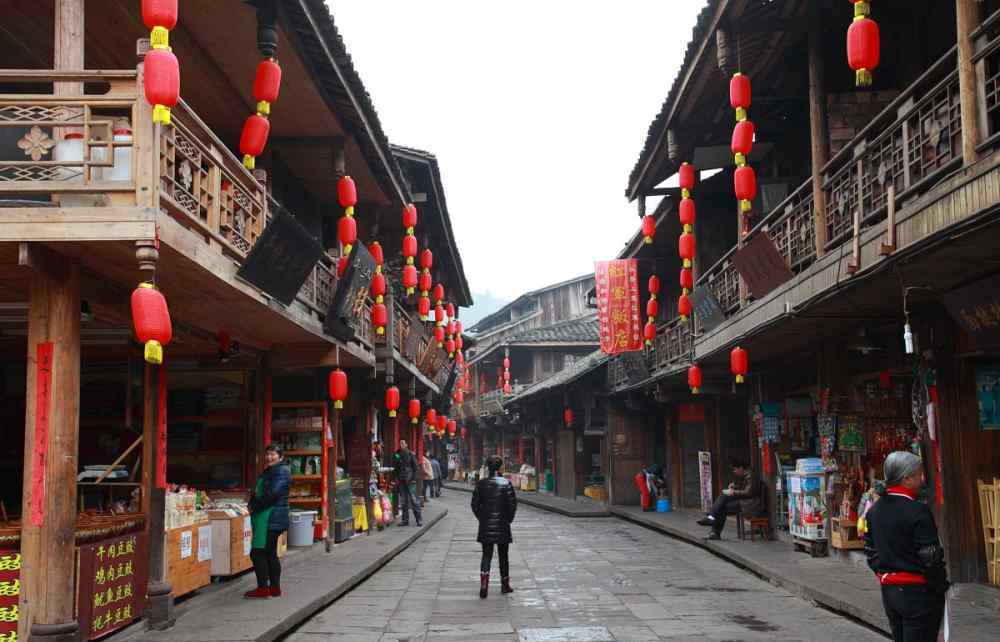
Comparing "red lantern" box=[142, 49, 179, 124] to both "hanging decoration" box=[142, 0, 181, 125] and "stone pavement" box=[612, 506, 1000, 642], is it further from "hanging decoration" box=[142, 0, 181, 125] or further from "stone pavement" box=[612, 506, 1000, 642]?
"stone pavement" box=[612, 506, 1000, 642]

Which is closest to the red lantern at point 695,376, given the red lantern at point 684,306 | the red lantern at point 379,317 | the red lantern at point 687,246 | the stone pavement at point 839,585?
the red lantern at point 684,306

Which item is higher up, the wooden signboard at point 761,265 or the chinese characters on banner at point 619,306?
the chinese characters on banner at point 619,306

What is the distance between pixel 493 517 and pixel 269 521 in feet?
9.26

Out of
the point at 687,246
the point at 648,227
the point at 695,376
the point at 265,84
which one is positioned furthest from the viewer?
the point at 648,227

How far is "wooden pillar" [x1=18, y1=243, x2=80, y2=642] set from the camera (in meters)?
7.82

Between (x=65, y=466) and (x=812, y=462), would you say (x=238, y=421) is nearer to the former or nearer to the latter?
(x=65, y=466)

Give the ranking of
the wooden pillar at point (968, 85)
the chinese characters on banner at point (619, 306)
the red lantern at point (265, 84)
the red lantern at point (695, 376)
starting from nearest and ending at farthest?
the wooden pillar at point (968, 85), the red lantern at point (265, 84), the red lantern at point (695, 376), the chinese characters on banner at point (619, 306)

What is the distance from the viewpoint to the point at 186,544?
437 inches

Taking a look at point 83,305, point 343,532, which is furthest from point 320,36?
point 343,532

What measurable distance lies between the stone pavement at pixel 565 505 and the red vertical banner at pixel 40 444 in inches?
A: 887

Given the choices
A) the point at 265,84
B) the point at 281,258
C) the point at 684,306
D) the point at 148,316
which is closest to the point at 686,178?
the point at 684,306

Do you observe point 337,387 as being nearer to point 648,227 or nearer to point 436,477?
point 648,227

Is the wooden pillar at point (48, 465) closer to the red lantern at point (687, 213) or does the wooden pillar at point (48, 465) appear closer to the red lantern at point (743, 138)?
the red lantern at point (743, 138)

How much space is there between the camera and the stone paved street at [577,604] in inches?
387
